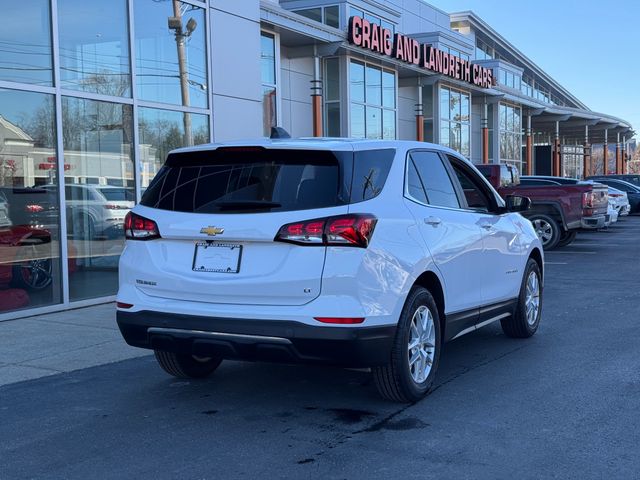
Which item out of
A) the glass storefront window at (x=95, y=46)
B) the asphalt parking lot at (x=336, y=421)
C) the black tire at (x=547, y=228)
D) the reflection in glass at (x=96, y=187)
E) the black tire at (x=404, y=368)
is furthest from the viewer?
→ the black tire at (x=547, y=228)

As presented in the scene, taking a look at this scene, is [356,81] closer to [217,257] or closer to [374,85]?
[374,85]

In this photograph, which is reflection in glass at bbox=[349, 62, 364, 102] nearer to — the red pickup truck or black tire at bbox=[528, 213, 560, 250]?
the red pickup truck

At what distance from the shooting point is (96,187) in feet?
34.5

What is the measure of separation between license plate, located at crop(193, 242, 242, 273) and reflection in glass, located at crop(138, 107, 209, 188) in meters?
6.61

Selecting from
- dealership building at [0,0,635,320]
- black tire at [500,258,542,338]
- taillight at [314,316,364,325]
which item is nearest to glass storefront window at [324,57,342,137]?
dealership building at [0,0,635,320]

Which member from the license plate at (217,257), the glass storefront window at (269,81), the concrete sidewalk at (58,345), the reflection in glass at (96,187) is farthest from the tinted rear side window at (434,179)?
the glass storefront window at (269,81)

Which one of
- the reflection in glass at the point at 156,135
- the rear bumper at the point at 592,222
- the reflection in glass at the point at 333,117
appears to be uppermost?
the reflection in glass at the point at 333,117

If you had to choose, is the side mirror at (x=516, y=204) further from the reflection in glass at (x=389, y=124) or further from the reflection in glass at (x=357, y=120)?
the reflection in glass at (x=389, y=124)

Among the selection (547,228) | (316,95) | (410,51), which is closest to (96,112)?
(547,228)

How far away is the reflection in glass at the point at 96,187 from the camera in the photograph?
10.1m

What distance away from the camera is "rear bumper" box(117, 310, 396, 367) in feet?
15.2

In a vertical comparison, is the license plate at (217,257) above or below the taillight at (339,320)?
above

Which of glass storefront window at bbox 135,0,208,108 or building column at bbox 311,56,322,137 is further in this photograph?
building column at bbox 311,56,322,137

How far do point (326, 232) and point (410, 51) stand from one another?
21092 mm
